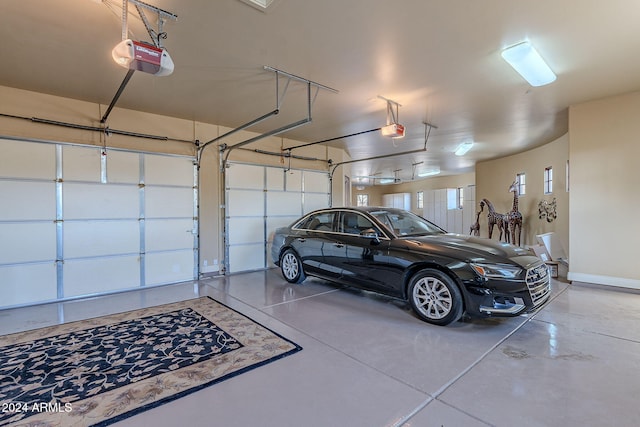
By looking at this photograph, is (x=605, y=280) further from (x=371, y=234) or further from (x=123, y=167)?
(x=123, y=167)

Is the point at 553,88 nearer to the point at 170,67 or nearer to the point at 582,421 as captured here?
the point at 582,421

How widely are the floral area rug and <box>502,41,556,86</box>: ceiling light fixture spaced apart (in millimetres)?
3690

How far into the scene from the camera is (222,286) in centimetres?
505

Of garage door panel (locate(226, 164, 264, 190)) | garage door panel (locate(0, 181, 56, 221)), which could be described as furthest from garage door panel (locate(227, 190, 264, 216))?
garage door panel (locate(0, 181, 56, 221))

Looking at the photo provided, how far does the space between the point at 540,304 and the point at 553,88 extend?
9.95 ft

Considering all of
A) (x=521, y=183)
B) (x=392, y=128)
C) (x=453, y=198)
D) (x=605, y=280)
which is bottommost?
(x=605, y=280)

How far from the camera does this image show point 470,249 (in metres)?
3.21

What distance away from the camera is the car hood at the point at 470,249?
3064 mm

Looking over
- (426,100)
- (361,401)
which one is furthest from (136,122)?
(361,401)

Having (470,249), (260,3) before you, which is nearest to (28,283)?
(260,3)

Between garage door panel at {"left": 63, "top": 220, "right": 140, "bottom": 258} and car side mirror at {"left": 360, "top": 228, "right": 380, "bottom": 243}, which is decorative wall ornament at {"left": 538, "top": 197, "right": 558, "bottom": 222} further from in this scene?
garage door panel at {"left": 63, "top": 220, "right": 140, "bottom": 258}

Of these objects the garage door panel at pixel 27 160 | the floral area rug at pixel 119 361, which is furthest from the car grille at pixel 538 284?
the garage door panel at pixel 27 160

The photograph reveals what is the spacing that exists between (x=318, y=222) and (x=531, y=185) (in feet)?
23.0

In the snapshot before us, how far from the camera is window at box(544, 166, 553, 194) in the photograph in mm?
7395
